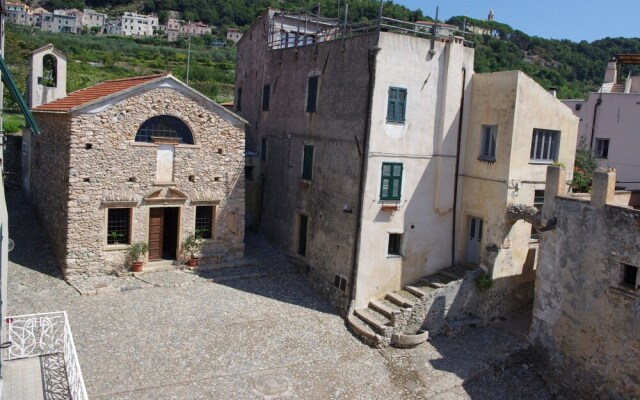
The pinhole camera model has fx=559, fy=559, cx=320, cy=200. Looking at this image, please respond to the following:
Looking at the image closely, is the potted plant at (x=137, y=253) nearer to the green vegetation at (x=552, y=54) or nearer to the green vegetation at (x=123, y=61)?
the green vegetation at (x=123, y=61)

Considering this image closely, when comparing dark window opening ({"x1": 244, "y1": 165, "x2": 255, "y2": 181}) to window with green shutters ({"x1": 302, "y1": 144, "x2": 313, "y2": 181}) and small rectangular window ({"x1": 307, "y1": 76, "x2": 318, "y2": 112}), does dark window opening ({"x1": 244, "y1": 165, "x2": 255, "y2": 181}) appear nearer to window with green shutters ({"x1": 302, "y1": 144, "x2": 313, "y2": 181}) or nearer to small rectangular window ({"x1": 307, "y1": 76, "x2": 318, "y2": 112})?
window with green shutters ({"x1": 302, "y1": 144, "x2": 313, "y2": 181})

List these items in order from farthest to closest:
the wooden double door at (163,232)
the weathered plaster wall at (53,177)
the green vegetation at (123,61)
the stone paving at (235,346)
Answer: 1. the green vegetation at (123,61)
2. the wooden double door at (163,232)
3. the weathered plaster wall at (53,177)
4. the stone paving at (235,346)

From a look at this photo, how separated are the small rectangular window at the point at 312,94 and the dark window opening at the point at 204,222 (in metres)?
5.72

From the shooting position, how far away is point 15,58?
4075 centimetres

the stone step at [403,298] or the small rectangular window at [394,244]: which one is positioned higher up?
the small rectangular window at [394,244]

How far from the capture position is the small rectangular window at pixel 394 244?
20500mm

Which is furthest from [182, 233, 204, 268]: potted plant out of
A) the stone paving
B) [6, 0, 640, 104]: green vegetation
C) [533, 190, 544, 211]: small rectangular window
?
[6, 0, 640, 104]: green vegetation

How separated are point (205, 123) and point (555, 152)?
1322 cm

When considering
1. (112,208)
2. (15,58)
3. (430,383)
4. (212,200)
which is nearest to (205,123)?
(212,200)

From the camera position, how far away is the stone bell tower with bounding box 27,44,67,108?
24.1 metres

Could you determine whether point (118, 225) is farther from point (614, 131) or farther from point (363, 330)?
point (614, 131)

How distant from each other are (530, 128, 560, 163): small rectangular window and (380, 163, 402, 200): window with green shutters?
16.1 ft

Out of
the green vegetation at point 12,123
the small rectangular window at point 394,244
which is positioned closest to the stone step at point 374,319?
the small rectangular window at point 394,244

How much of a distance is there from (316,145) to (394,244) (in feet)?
16.7
